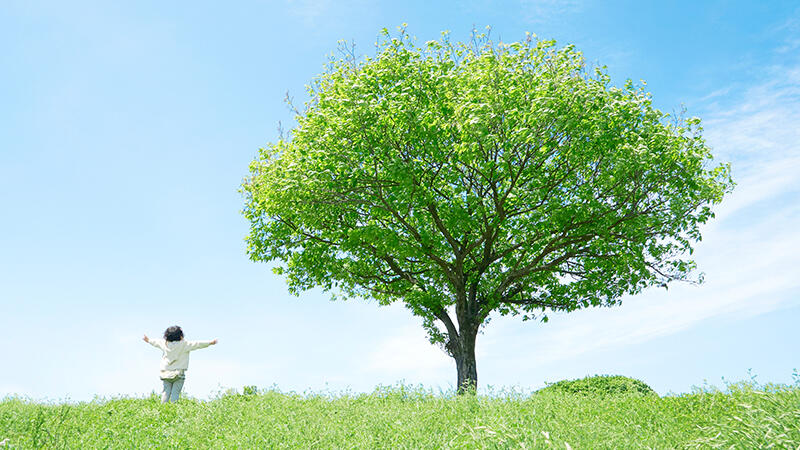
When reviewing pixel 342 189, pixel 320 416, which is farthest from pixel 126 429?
pixel 342 189

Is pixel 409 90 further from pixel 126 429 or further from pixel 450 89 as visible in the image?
pixel 126 429

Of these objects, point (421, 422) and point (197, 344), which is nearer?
point (421, 422)

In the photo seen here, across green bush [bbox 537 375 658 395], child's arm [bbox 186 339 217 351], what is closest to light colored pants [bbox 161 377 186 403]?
child's arm [bbox 186 339 217 351]

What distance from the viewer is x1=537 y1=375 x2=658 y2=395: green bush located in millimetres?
19922

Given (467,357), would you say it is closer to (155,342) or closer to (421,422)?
(155,342)

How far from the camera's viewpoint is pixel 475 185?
20.7 meters

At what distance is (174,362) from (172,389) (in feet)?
2.74

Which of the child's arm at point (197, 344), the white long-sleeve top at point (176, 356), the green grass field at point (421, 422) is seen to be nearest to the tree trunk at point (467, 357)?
the green grass field at point (421, 422)

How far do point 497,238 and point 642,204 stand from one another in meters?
5.31

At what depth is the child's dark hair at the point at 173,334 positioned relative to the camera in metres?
17.4

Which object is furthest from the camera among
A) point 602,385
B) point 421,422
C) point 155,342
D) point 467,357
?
point 467,357

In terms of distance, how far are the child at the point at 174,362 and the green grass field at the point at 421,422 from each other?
1683 millimetres

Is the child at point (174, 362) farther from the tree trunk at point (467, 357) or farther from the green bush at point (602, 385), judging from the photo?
the green bush at point (602, 385)

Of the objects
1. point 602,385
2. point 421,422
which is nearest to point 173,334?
point 421,422
